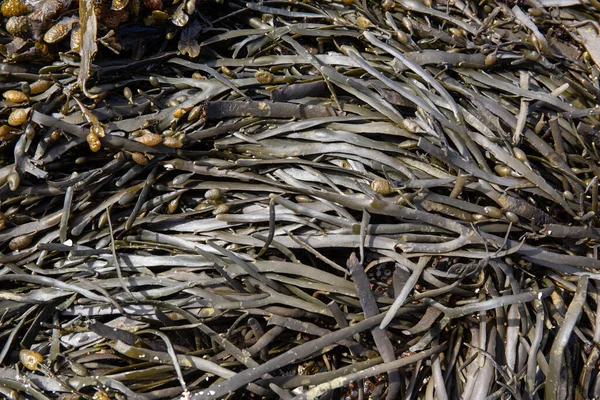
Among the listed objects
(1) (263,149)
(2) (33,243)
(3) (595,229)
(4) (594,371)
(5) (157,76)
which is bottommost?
(4) (594,371)

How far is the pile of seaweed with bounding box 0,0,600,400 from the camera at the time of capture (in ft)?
4.20

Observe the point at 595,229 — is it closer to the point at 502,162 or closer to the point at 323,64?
the point at 502,162

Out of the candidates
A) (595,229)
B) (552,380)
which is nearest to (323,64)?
(595,229)

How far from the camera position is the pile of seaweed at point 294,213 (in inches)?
50.4

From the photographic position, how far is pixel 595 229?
134cm

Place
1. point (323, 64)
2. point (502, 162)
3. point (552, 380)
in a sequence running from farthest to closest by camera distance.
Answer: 1. point (323, 64)
2. point (502, 162)
3. point (552, 380)

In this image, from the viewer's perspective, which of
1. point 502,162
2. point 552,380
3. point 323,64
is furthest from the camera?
point 323,64

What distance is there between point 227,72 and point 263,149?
0.85 ft

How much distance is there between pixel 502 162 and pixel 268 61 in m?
0.69

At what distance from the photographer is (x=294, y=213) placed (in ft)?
4.47

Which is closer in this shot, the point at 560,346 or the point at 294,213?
the point at 560,346

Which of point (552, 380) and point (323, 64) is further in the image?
point (323, 64)

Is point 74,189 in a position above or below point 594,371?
above

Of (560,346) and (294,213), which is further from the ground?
(294,213)
